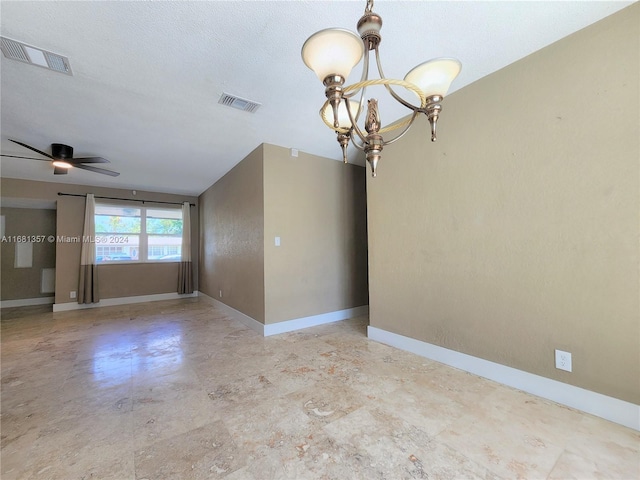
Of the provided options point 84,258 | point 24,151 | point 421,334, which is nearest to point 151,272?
point 84,258

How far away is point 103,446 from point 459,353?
266 cm

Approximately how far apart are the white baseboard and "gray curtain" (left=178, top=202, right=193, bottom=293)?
211cm

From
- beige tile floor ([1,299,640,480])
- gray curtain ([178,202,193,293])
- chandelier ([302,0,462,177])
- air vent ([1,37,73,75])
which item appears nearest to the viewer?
chandelier ([302,0,462,177])

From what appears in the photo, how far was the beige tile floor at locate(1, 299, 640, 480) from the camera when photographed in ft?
4.42

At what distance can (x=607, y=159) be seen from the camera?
1679mm

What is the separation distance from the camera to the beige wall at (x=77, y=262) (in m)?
5.05

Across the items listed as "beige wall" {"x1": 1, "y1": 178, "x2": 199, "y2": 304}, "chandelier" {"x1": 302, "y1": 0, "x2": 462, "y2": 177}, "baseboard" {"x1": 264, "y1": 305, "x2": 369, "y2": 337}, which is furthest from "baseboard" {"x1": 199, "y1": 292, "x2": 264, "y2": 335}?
"chandelier" {"x1": 302, "y1": 0, "x2": 462, "y2": 177}

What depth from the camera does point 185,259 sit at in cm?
634

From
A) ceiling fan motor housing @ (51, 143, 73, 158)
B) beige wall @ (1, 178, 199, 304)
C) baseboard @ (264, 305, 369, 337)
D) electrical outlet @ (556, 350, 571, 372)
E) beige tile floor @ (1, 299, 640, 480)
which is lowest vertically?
beige tile floor @ (1, 299, 640, 480)

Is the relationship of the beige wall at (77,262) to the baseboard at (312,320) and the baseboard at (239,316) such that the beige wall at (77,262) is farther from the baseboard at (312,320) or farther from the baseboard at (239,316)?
the baseboard at (312,320)

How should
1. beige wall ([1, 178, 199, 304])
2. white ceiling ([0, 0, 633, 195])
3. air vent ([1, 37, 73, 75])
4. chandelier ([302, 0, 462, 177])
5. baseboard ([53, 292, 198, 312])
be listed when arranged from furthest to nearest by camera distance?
baseboard ([53, 292, 198, 312])
beige wall ([1, 178, 199, 304])
air vent ([1, 37, 73, 75])
white ceiling ([0, 0, 633, 195])
chandelier ([302, 0, 462, 177])

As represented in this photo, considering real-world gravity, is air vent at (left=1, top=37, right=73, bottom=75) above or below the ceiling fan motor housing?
above

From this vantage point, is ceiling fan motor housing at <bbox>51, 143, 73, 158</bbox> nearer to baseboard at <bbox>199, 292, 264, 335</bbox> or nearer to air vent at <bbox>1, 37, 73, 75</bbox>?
air vent at <bbox>1, 37, 73, 75</bbox>

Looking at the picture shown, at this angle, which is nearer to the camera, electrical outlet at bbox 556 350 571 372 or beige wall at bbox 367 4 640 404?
beige wall at bbox 367 4 640 404
